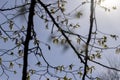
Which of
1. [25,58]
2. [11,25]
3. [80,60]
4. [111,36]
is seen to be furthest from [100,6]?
[25,58]

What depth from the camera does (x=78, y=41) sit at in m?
6.36

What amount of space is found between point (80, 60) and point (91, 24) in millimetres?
781

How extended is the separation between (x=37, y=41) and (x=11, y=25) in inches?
24.0

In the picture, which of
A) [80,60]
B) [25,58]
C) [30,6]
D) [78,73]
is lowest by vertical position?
[78,73]

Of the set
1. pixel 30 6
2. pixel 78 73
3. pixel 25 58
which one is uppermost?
pixel 30 6

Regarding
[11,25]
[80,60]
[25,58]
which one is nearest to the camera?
[25,58]

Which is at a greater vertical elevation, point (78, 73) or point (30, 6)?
point (30, 6)

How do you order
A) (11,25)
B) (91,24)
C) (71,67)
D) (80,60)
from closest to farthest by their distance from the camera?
(91,24)
(80,60)
(11,25)
(71,67)

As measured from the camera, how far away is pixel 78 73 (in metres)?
6.79

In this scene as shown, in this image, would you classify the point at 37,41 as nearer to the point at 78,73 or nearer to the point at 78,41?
the point at 78,41

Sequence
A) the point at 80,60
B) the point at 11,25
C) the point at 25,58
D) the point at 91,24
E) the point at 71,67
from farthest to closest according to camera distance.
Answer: the point at 71,67 < the point at 11,25 < the point at 80,60 < the point at 91,24 < the point at 25,58

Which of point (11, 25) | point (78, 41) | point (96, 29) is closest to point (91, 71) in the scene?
A: point (78, 41)

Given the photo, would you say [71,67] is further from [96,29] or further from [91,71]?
[96,29]

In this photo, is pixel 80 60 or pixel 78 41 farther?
pixel 78 41
